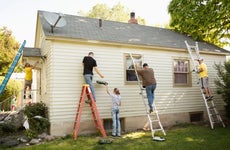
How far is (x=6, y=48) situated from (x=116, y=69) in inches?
1049

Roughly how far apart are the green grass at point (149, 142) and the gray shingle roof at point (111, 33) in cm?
421

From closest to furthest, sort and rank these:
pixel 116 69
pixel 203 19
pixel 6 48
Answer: pixel 116 69
pixel 203 19
pixel 6 48

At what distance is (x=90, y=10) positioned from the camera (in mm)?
39219

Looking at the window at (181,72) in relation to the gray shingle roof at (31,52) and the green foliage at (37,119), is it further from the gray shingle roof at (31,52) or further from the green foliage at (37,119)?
the gray shingle roof at (31,52)

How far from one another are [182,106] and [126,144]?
→ 5.20 m

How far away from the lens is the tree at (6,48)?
29569mm

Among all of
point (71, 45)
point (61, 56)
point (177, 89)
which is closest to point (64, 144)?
point (61, 56)

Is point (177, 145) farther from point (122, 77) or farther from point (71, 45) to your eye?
point (71, 45)

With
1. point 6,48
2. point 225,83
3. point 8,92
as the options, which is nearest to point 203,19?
point 225,83

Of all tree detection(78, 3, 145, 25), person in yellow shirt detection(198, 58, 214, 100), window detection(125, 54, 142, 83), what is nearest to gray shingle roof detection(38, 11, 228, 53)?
window detection(125, 54, 142, 83)

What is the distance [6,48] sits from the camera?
100 feet

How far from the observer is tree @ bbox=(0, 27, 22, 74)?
29569 mm

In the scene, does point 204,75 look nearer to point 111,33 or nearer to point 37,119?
point 111,33

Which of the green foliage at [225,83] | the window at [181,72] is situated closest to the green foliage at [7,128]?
the window at [181,72]
